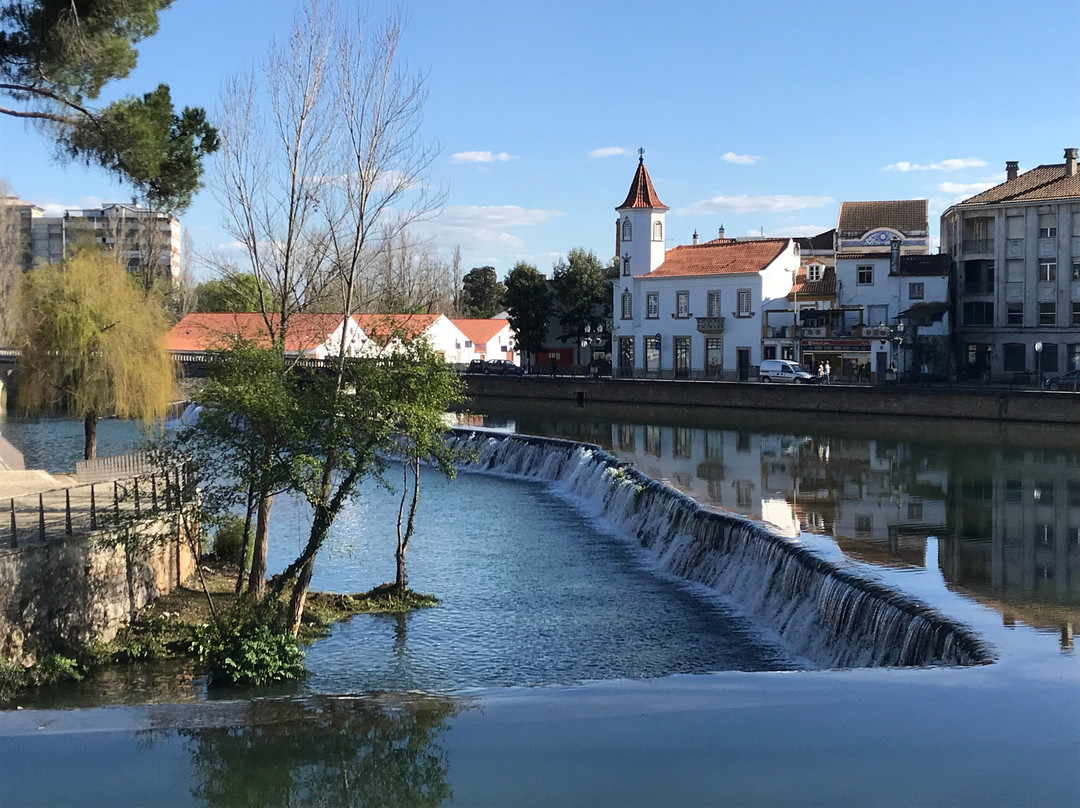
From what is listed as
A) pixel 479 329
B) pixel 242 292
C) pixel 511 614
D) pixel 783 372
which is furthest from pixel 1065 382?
pixel 479 329

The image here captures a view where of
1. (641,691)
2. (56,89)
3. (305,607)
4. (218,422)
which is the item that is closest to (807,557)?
(641,691)

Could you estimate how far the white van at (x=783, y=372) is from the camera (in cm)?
5444

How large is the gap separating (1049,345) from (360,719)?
49.9 m

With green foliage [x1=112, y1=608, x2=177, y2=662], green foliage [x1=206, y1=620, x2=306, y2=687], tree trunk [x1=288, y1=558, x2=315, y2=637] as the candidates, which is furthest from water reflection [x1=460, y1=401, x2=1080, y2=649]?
green foliage [x1=112, y1=608, x2=177, y2=662]

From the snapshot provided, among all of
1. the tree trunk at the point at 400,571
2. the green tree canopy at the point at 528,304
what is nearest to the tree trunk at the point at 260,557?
the tree trunk at the point at 400,571

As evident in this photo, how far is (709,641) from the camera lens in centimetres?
1689

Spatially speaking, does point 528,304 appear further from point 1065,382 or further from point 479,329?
point 1065,382

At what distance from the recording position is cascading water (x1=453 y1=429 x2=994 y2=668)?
46.3ft

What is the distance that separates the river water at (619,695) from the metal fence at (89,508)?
2.94m

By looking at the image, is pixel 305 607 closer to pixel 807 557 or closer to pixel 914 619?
pixel 807 557

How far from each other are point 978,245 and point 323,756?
53.8 meters

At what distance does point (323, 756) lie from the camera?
10430mm

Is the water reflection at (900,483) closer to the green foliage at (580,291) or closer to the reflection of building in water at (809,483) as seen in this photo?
the reflection of building in water at (809,483)

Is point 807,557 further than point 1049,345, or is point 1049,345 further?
point 1049,345
